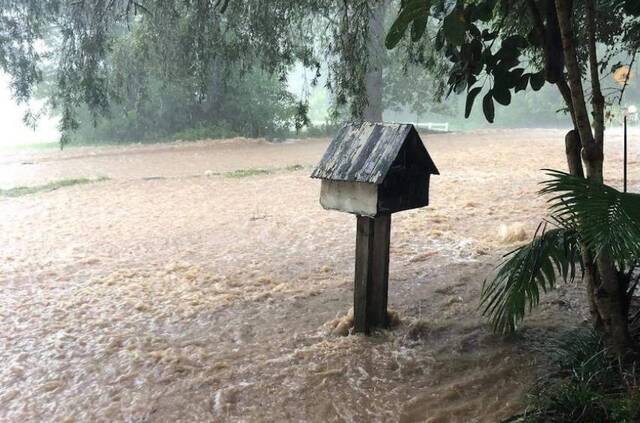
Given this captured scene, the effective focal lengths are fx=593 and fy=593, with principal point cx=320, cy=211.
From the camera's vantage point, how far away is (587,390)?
8.98 ft

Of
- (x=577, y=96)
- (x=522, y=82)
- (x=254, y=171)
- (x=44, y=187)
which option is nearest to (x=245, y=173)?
(x=254, y=171)

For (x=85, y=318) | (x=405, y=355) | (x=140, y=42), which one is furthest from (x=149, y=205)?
(x=405, y=355)

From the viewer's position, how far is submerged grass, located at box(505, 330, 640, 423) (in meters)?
2.58

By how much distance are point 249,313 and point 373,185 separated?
6.62ft

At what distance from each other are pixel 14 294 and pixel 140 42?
19.0ft

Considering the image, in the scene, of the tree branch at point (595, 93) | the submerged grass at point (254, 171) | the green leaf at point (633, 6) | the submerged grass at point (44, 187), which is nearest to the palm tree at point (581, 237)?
the tree branch at point (595, 93)

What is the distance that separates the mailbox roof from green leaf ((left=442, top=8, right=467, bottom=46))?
1401 millimetres

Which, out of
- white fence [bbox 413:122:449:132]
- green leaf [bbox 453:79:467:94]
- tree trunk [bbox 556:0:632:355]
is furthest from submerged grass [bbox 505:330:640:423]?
white fence [bbox 413:122:449:132]

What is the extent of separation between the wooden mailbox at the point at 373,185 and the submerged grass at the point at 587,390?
136 cm

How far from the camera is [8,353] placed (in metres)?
4.57

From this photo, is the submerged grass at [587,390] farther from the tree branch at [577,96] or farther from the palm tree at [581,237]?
the tree branch at [577,96]

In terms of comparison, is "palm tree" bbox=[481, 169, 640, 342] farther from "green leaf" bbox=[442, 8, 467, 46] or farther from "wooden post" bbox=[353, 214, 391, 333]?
"wooden post" bbox=[353, 214, 391, 333]

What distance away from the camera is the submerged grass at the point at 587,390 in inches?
102

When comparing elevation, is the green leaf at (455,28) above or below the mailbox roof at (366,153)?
above
